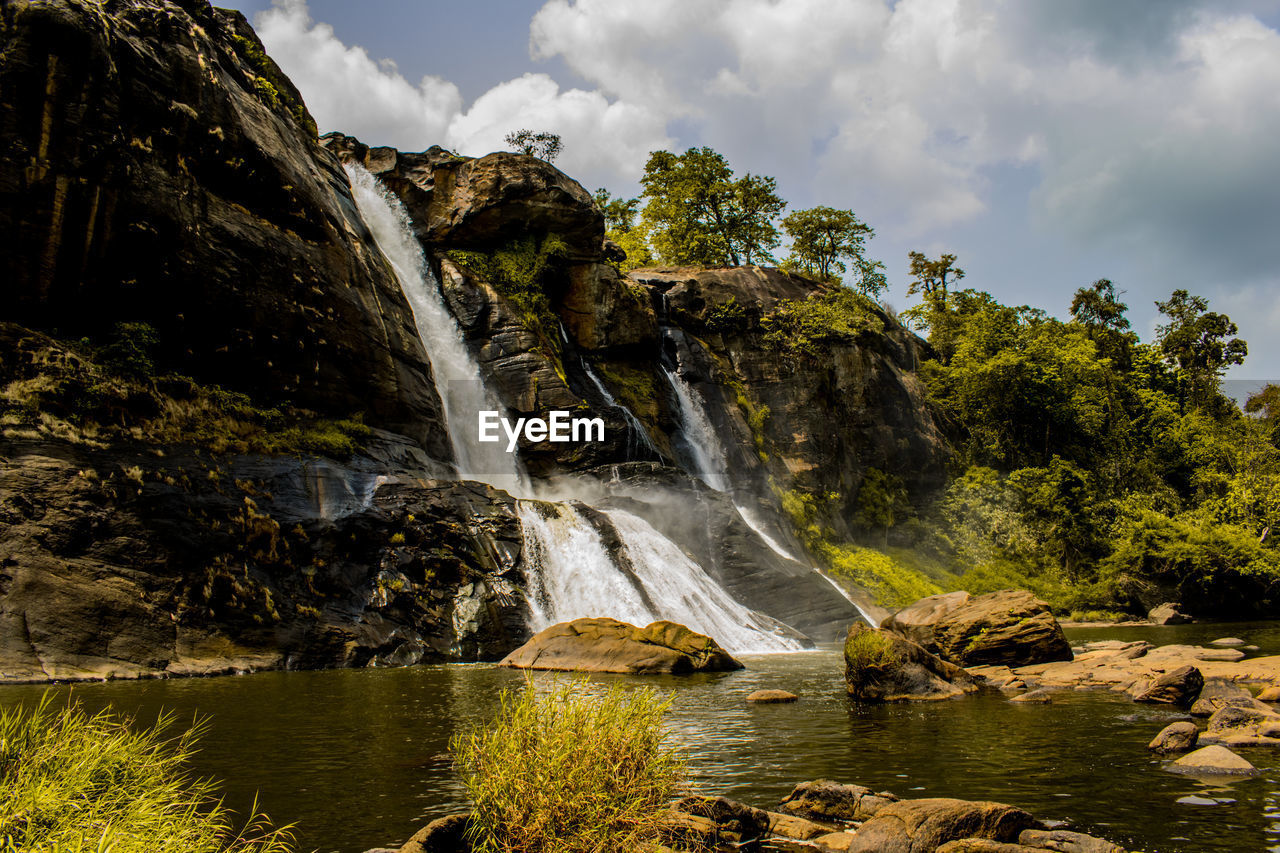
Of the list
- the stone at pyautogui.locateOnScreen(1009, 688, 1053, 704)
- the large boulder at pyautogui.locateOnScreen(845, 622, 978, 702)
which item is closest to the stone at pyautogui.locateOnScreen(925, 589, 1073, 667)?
the large boulder at pyautogui.locateOnScreen(845, 622, 978, 702)

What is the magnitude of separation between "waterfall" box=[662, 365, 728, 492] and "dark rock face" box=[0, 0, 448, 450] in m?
13.5

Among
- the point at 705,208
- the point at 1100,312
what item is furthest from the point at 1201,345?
the point at 705,208

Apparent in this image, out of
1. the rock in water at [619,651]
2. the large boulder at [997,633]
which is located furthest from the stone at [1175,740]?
the rock in water at [619,651]

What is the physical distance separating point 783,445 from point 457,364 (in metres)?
18.3

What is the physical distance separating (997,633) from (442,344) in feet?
68.2

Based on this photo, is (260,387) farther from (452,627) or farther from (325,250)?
(452,627)

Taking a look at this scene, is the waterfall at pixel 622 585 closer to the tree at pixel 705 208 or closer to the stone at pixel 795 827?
the stone at pixel 795 827

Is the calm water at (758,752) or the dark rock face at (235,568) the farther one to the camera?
the dark rock face at (235,568)

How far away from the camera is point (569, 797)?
13.9ft

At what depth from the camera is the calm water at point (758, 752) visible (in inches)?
222

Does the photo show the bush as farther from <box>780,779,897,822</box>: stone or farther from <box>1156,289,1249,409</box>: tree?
<box>1156,289,1249,409</box>: tree

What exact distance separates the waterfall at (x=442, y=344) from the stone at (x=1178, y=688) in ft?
60.3

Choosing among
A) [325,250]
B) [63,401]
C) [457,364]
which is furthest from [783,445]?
[63,401]

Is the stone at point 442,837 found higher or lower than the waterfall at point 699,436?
lower
